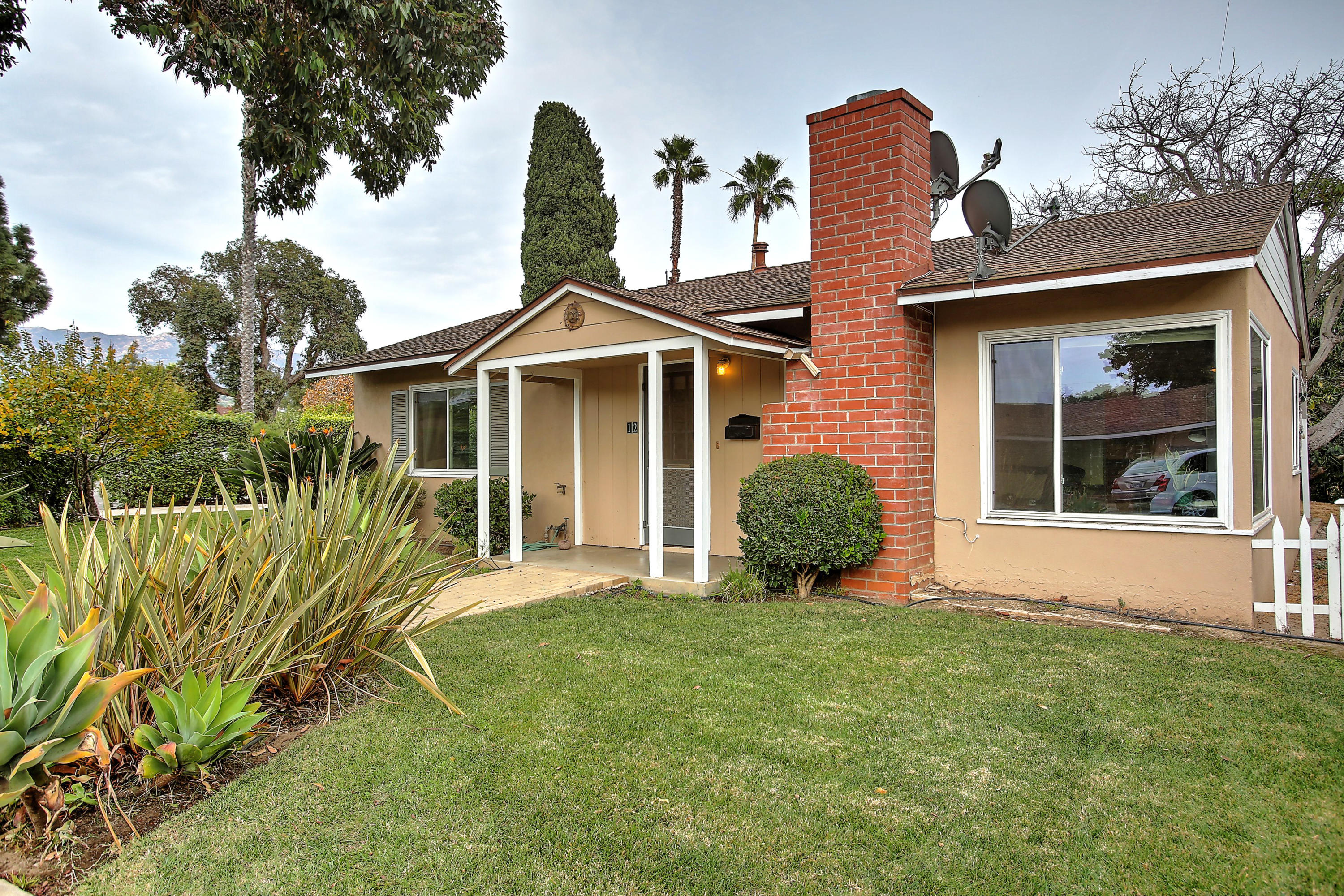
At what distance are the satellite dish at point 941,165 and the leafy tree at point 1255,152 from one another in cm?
1069

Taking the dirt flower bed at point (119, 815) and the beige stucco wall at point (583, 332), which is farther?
the beige stucco wall at point (583, 332)

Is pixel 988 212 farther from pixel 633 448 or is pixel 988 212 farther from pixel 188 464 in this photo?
pixel 188 464

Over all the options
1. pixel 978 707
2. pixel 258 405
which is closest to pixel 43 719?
pixel 978 707

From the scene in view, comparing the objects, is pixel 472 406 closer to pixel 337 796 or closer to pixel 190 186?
pixel 337 796

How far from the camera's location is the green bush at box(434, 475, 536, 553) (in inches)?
363

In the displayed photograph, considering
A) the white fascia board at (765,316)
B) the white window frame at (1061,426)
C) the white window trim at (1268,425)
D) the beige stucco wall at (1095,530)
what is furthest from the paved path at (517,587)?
the white window trim at (1268,425)

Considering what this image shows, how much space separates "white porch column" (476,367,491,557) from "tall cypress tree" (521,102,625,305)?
13.2 meters

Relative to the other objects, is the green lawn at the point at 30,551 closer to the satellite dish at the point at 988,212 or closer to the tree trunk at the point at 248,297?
the satellite dish at the point at 988,212

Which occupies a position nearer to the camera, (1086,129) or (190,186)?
(1086,129)

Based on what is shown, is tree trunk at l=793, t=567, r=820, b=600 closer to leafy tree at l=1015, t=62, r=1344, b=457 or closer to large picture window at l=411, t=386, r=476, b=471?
large picture window at l=411, t=386, r=476, b=471

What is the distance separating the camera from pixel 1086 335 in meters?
6.07

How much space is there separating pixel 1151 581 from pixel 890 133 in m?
4.44

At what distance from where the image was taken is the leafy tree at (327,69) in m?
7.38

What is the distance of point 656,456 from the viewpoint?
7.03 metres
